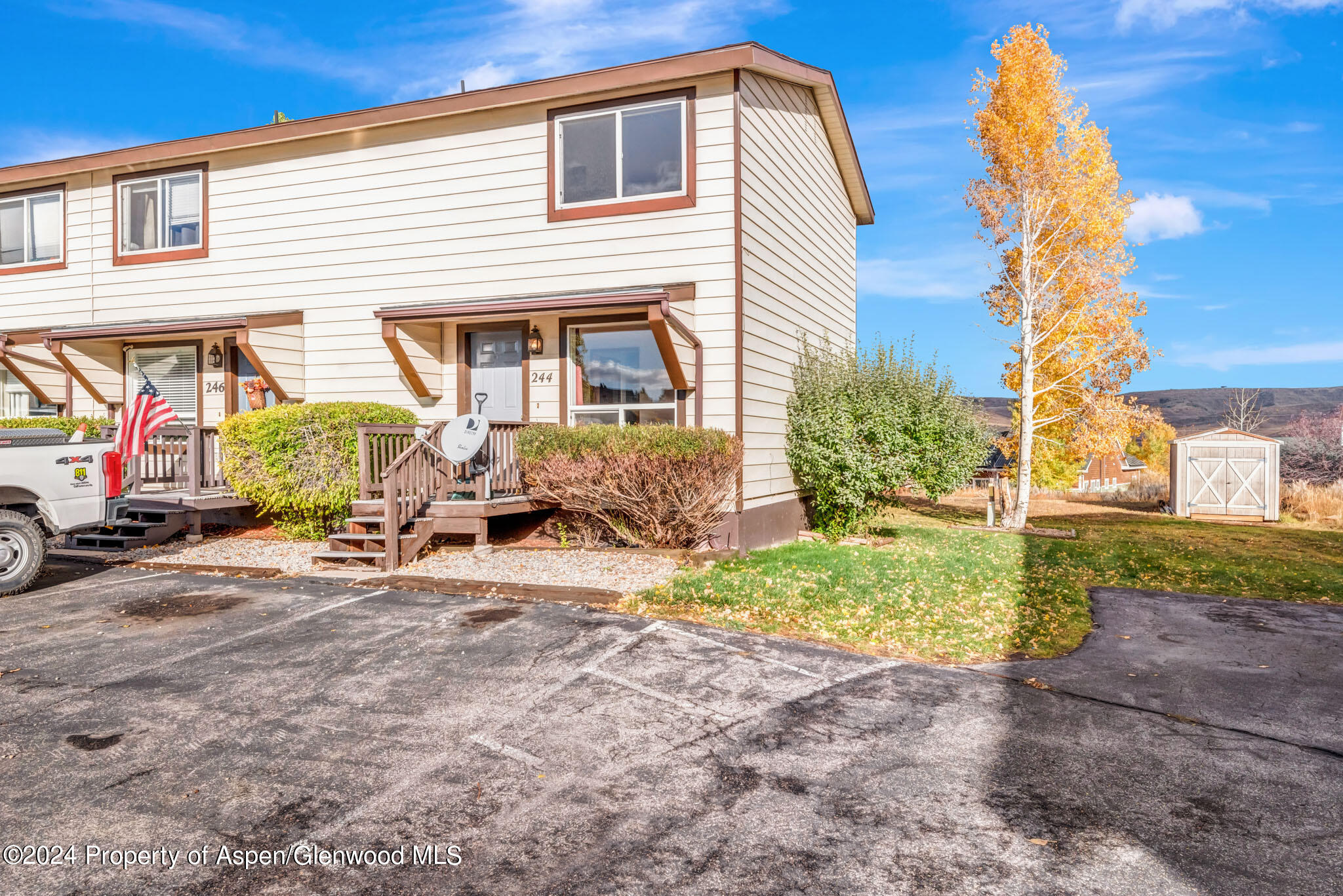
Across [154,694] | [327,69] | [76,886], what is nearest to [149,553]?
[154,694]

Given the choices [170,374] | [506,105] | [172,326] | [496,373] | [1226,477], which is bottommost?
[1226,477]

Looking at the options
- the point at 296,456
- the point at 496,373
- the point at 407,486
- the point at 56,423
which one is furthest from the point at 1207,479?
the point at 56,423

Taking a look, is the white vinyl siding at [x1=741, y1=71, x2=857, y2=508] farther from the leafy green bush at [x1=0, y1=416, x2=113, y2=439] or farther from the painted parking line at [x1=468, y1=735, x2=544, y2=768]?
the leafy green bush at [x1=0, y1=416, x2=113, y2=439]

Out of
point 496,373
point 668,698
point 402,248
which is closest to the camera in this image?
point 668,698

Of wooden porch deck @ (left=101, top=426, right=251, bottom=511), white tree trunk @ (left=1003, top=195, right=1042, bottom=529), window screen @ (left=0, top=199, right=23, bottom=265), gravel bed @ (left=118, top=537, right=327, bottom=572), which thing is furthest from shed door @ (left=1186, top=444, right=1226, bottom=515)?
window screen @ (left=0, top=199, right=23, bottom=265)

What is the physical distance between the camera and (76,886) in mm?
2994

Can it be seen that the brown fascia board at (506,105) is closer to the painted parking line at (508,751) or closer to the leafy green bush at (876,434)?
the leafy green bush at (876,434)

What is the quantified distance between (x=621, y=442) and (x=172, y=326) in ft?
28.8

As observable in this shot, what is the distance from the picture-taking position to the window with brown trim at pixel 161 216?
14.0m

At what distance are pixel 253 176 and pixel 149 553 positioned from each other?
21.9 feet

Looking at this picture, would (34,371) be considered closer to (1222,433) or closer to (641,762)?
(641,762)

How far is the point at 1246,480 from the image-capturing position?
19828mm

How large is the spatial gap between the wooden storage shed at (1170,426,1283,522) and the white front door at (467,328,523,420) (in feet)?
56.7

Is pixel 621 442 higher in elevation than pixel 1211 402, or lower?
lower
